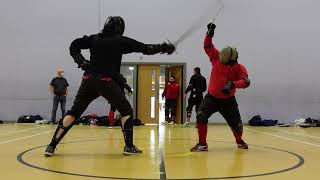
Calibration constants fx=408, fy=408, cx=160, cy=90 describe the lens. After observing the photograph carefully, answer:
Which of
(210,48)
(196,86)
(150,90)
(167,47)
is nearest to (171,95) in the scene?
(150,90)

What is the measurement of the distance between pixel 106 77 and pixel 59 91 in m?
10.2

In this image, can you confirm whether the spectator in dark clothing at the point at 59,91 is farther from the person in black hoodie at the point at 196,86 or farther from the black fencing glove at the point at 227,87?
the black fencing glove at the point at 227,87

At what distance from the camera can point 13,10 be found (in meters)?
17.1

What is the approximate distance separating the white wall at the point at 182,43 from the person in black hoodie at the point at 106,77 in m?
11.0

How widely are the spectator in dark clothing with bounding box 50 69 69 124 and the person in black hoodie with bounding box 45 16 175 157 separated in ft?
32.4

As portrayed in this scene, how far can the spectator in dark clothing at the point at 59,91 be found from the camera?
15648 millimetres

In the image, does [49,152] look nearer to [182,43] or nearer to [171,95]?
[171,95]

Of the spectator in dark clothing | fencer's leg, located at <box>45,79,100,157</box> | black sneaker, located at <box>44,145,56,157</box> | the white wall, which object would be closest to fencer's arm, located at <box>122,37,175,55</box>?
fencer's leg, located at <box>45,79,100,157</box>

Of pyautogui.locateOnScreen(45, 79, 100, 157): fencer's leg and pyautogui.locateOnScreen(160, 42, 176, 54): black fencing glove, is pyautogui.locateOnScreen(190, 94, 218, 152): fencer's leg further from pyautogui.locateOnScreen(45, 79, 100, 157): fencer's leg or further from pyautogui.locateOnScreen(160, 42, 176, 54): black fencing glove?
pyautogui.locateOnScreen(45, 79, 100, 157): fencer's leg

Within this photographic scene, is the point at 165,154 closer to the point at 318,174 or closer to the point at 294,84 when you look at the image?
the point at 318,174

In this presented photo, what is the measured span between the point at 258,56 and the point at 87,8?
7419 millimetres

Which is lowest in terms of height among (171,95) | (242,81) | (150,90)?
(242,81)

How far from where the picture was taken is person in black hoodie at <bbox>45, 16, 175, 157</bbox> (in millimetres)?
5898

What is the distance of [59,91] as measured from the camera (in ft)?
51.3
